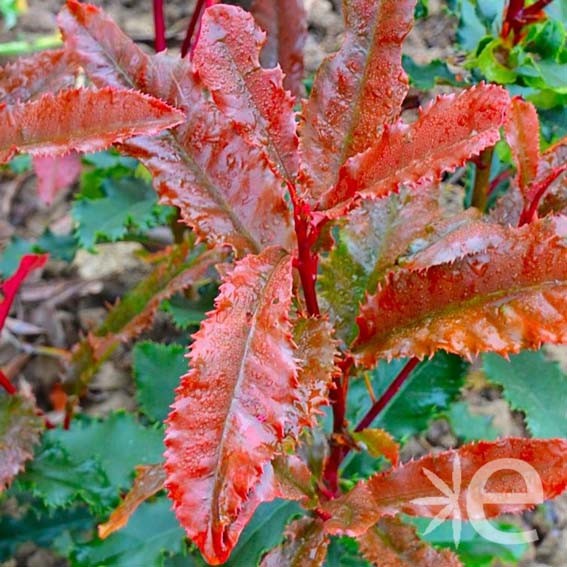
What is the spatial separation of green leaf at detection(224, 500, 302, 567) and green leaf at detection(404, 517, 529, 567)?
0.62 ft

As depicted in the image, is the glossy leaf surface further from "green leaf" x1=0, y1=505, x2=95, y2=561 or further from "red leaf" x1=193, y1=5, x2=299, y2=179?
"green leaf" x1=0, y1=505, x2=95, y2=561

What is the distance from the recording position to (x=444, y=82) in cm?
106

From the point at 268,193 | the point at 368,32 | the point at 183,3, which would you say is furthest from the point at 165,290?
the point at 183,3

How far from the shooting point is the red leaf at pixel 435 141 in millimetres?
537

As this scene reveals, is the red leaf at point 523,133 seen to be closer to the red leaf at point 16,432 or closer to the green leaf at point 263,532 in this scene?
the green leaf at point 263,532

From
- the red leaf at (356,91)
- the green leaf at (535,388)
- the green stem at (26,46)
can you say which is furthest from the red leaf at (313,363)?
the green stem at (26,46)

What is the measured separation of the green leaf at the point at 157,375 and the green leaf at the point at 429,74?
1.65ft

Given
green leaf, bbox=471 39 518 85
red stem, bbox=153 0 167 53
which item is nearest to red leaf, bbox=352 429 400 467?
green leaf, bbox=471 39 518 85

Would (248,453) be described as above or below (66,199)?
above

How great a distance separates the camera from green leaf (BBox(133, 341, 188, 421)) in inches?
44.5

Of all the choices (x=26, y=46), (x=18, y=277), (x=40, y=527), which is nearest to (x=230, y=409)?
(x=18, y=277)

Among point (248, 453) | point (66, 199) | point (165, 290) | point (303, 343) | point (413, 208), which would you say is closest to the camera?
point (248, 453)

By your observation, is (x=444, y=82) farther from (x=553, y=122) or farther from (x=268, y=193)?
(x=268, y=193)

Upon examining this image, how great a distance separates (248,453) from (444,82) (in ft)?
2.31
